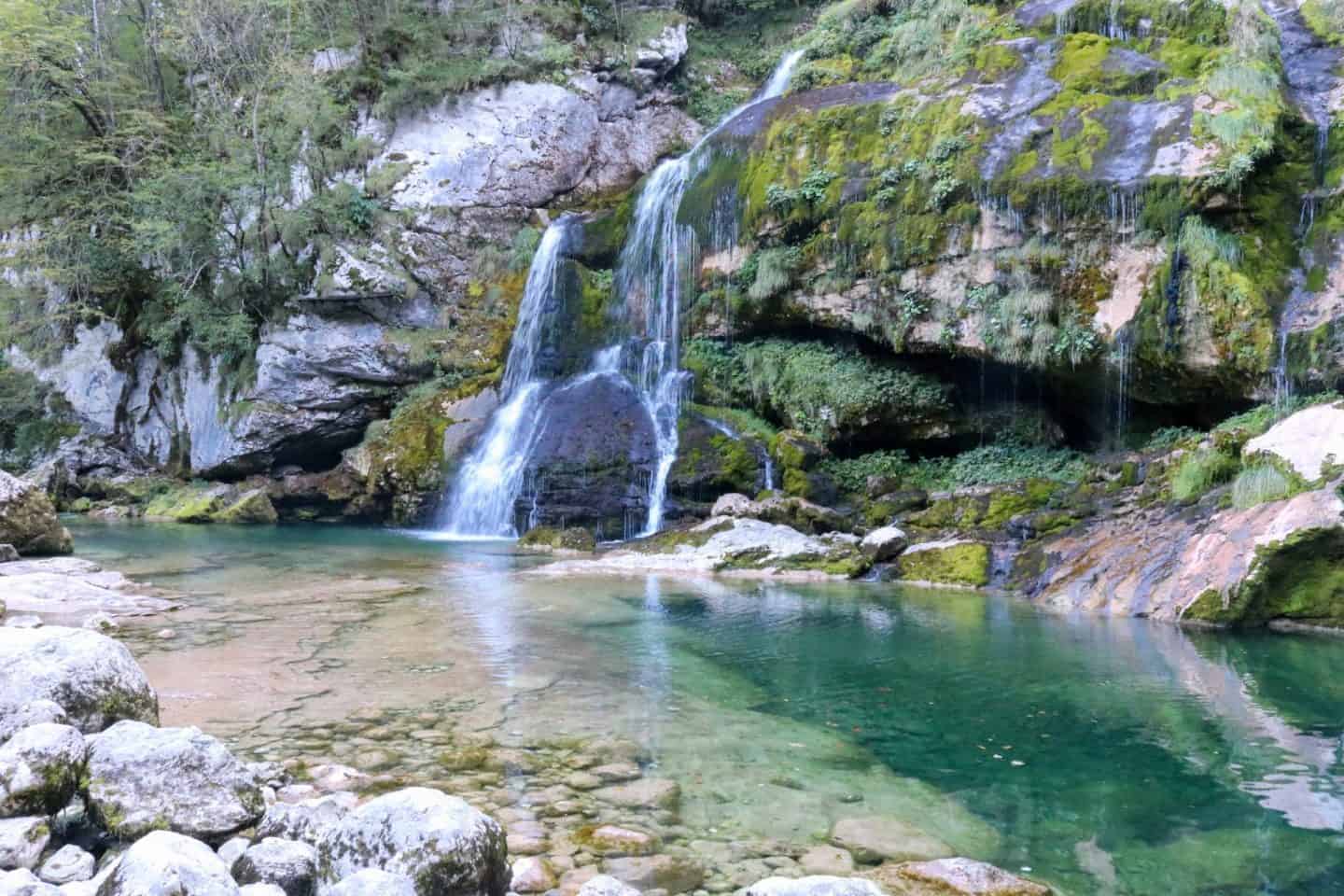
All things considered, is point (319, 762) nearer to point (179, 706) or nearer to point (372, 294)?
point (179, 706)

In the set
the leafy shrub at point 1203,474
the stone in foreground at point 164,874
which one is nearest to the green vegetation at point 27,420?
the stone in foreground at point 164,874

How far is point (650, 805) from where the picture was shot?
4098mm

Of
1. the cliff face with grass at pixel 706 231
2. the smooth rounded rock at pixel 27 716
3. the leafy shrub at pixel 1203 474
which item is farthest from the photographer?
the cliff face with grass at pixel 706 231

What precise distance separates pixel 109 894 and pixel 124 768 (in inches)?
39.9

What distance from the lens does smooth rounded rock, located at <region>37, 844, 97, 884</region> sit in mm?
3047

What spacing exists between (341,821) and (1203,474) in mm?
10471

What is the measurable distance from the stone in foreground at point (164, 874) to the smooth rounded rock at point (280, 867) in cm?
23

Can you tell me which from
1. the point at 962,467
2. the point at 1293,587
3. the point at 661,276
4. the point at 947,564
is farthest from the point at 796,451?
the point at 1293,587

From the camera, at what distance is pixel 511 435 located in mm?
18203

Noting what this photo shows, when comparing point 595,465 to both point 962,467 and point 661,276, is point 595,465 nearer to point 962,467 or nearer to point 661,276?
point 661,276

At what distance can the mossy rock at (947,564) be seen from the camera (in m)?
11.3

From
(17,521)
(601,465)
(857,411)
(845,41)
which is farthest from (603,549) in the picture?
(845,41)

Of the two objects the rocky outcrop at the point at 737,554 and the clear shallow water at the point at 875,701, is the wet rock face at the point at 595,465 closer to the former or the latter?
the rocky outcrop at the point at 737,554

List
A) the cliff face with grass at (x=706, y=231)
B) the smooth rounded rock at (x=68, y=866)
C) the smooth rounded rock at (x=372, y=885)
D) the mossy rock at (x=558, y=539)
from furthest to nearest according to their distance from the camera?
the mossy rock at (x=558, y=539), the cliff face with grass at (x=706, y=231), the smooth rounded rock at (x=68, y=866), the smooth rounded rock at (x=372, y=885)
